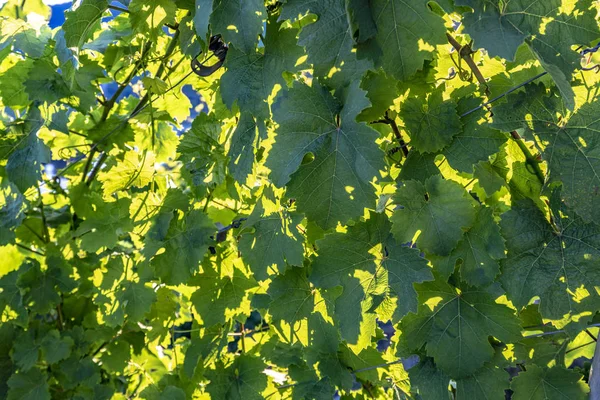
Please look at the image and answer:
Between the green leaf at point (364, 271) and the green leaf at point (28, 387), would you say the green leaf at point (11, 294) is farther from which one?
the green leaf at point (364, 271)

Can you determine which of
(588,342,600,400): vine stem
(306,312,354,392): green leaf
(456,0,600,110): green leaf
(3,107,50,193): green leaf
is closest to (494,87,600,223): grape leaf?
(456,0,600,110): green leaf

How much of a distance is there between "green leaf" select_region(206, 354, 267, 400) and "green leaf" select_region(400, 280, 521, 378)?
2.00ft

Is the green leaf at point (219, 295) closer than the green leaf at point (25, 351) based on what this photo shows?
Yes

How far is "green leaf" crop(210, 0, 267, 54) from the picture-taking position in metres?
1.16

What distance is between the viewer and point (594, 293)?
3.69 ft

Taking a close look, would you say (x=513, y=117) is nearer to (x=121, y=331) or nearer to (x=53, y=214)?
(x=121, y=331)

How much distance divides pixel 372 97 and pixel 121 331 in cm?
159

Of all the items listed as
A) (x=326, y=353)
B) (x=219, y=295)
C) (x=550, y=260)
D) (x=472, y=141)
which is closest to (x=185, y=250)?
(x=219, y=295)

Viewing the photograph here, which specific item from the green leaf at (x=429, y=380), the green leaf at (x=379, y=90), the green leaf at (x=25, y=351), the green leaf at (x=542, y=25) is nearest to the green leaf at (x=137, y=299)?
the green leaf at (x=25, y=351)

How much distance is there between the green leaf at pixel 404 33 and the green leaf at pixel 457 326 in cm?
47

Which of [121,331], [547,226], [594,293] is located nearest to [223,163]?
[547,226]

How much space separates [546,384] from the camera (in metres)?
1.33

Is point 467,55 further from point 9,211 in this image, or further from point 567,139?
point 9,211

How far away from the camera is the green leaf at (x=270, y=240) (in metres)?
1.38
